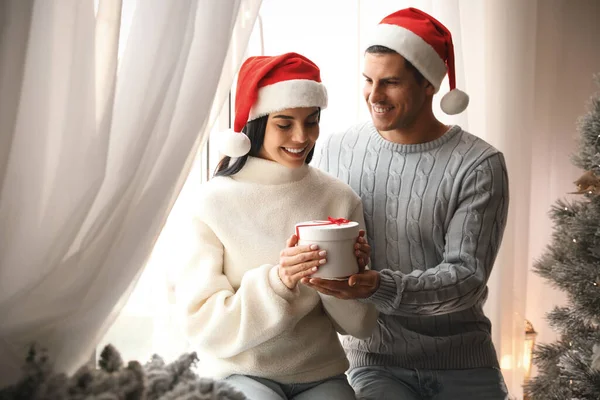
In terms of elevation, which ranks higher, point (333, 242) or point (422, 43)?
point (422, 43)

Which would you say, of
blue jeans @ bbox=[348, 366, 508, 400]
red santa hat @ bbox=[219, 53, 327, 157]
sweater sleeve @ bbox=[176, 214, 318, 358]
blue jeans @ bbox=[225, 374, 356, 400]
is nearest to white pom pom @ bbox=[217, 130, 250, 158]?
red santa hat @ bbox=[219, 53, 327, 157]

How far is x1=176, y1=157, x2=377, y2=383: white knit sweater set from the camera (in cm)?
141

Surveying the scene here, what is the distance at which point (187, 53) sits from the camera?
1174mm

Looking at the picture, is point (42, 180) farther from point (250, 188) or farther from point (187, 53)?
point (250, 188)

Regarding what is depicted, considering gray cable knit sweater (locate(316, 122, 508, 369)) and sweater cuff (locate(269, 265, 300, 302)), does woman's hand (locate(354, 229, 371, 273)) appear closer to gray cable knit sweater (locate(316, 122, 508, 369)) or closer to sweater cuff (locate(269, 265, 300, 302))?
sweater cuff (locate(269, 265, 300, 302))

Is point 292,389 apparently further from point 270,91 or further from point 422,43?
point 422,43

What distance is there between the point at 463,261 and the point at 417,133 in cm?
34

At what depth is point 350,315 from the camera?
1509mm

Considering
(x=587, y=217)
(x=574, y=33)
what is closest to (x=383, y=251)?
(x=587, y=217)

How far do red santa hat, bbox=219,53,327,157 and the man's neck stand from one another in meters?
0.32

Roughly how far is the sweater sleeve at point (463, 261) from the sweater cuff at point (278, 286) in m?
0.20

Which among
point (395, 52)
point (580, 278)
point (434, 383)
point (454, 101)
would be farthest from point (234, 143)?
point (580, 278)

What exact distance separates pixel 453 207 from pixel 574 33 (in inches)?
66.9

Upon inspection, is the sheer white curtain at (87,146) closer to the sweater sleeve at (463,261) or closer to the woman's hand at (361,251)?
the woman's hand at (361,251)
